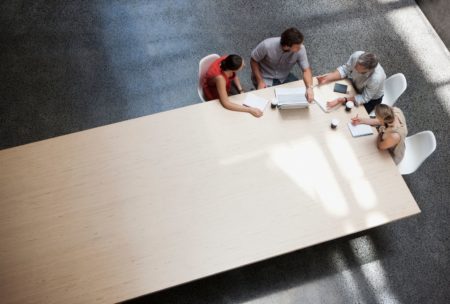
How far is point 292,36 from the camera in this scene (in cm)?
323

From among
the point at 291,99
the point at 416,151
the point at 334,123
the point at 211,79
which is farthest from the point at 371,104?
the point at 211,79

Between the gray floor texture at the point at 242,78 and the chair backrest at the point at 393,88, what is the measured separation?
828 mm

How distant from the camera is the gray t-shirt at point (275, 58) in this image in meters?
3.53

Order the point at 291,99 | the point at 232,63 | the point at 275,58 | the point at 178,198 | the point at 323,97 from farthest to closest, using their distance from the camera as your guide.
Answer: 1. the point at 275,58
2. the point at 323,97
3. the point at 291,99
4. the point at 232,63
5. the point at 178,198

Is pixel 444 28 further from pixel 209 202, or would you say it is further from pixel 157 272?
pixel 157 272

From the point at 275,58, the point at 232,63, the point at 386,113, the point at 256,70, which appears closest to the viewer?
the point at 386,113

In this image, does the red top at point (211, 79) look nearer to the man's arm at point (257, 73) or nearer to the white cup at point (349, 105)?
the man's arm at point (257, 73)

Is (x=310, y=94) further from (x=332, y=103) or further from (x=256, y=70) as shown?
(x=256, y=70)

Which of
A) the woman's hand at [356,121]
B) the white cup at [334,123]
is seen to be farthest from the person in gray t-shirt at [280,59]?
the woman's hand at [356,121]

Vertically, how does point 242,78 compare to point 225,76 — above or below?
below

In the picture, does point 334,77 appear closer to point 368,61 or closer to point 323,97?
point 323,97

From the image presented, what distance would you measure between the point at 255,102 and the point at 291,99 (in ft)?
1.02

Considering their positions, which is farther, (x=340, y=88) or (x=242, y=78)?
(x=242, y=78)

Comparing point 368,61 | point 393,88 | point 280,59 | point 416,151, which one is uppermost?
point 368,61
